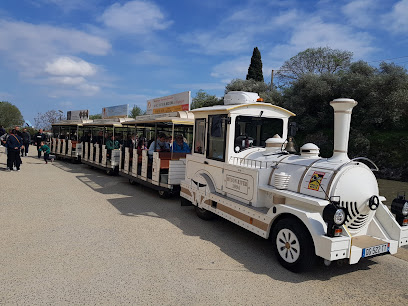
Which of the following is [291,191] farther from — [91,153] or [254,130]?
[91,153]

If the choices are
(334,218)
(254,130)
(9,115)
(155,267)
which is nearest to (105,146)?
(254,130)

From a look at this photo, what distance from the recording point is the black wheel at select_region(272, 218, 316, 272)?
3.78 metres

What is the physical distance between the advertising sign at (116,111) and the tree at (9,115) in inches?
1862

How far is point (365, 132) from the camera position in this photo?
19.2 metres

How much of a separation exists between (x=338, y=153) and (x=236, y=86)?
79.7ft

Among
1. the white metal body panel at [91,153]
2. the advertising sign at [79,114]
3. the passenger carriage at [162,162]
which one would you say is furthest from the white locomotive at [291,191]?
the advertising sign at [79,114]

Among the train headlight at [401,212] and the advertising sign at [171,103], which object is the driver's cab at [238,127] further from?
the advertising sign at [171,103]

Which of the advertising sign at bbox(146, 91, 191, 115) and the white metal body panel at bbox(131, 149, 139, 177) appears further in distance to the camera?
the white metal body panel at bbox(131, 149, 139, 177)

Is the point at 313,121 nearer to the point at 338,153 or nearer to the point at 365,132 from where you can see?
the point at 365,132

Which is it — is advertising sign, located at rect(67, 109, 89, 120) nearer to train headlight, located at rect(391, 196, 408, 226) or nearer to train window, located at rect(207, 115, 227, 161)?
train window, located at rect(207, 115, 227, 161)

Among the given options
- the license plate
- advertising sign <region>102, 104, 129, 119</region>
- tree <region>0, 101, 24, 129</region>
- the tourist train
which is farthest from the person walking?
tree <region>0, 101, 24, 129</region>

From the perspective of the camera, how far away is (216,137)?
5.84 metres

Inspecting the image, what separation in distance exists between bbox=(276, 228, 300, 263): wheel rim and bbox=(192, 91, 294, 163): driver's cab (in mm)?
1792

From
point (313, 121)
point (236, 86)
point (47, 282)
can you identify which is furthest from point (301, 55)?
point (47, 282)
